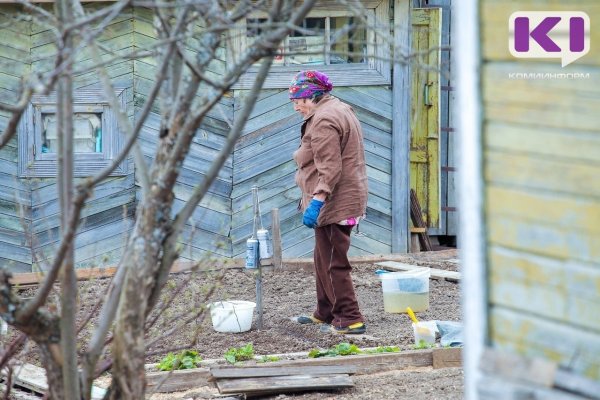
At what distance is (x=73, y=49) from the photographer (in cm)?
322

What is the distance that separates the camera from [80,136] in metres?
10.7

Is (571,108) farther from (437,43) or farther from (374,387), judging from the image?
(437,43)

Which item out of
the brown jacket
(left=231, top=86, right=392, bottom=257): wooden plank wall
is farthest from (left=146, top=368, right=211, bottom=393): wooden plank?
(left=231, top=86, right=392, bottom=257): wooden plank wall

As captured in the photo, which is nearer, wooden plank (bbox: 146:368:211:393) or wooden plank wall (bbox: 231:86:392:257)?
wooden plank (bbox: 146:368:211:393)

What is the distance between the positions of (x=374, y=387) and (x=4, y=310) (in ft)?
9.85

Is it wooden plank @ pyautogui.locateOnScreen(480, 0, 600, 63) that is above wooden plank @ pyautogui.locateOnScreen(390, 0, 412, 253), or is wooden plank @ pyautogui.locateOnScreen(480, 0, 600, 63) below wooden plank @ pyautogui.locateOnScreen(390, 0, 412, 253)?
above

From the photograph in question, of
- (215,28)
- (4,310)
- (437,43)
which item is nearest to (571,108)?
(215,28)

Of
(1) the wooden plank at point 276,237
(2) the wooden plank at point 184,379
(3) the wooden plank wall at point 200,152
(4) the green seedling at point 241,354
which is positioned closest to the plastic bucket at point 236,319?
(4) the green seedling at point 241,354

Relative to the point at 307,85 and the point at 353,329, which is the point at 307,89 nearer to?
the point at 307,85

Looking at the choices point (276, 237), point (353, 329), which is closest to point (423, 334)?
point (353, 329)

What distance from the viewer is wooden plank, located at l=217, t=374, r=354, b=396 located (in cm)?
594

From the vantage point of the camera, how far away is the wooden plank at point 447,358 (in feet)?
21.7

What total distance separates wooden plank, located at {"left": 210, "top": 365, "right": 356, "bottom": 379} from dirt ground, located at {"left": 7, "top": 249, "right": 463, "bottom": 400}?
12 centimetres
